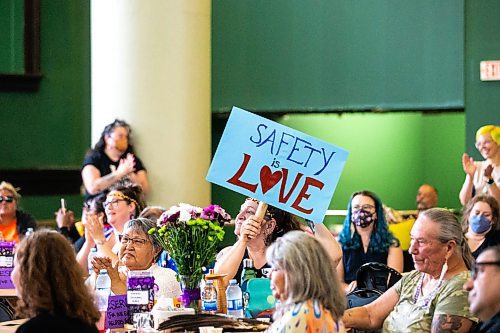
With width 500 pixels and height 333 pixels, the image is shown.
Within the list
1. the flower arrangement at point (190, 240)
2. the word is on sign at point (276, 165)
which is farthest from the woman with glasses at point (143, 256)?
the word is on sign at point (276, 165)

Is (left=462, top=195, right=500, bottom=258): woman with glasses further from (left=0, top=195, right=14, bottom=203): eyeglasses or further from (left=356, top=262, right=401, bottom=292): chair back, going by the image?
(left=0, top=195, right=14, bottom=203): eyeglasses

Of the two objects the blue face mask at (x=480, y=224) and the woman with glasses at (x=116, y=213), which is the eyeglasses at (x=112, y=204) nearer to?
the woman with glasses at (x=116, y=213)

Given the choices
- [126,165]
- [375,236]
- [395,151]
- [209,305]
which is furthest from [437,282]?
[395,151]

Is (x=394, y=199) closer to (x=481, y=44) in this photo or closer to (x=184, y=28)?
(x=481, y=44)

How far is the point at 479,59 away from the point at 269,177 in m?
4.79

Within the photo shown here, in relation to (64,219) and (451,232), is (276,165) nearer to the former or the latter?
(451,232)

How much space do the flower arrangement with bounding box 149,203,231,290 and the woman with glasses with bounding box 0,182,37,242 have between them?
3575 mm

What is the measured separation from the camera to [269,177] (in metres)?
5.54

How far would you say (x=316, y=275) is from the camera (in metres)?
4.20

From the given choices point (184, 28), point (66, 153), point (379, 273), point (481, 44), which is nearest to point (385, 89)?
point (481, 44)

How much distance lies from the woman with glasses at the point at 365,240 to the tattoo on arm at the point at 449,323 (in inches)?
108

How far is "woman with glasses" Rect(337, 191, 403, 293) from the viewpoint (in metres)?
7.72

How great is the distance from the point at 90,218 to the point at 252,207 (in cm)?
152

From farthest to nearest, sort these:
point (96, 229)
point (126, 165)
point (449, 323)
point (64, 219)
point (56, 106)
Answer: point (56, 106) → point (64, 219) → point (126, 165) → point (96, 229) → point (449, 323)
